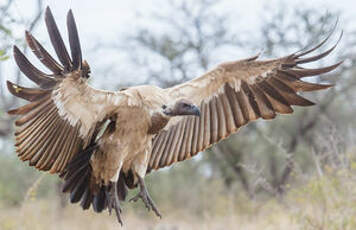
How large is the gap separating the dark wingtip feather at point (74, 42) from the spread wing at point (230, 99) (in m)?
1.43

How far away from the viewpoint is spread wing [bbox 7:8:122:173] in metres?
3.85

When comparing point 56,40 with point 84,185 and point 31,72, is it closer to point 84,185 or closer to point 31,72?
point 31,72

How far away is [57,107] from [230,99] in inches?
85.0

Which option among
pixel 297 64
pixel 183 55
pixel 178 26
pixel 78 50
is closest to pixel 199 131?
pixel 297 64

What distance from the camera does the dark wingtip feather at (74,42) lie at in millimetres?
3661

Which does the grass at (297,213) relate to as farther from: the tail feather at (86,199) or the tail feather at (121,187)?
the tail feather at (121,187)

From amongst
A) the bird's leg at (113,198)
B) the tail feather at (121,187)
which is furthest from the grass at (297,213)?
the bird's leg at (113,198)

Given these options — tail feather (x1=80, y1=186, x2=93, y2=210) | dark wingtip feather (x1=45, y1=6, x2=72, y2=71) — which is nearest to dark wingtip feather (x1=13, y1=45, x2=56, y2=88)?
dark wingtip feather (x1=45, y1=6, x2=72, y2=71)

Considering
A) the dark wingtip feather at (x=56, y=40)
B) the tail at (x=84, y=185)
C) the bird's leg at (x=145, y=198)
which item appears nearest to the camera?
the dark wingtip feather at (x=56, y=40)

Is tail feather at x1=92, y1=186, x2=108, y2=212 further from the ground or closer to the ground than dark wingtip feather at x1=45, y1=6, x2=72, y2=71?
closer to the ground

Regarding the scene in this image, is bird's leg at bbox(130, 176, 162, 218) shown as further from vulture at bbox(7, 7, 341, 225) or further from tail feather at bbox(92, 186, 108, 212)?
tail feather at bbox(92, 186, 108, 212)

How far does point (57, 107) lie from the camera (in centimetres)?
434

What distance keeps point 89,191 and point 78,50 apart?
68.7 inches

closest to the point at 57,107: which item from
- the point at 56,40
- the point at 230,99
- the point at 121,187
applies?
the point at 56,40
